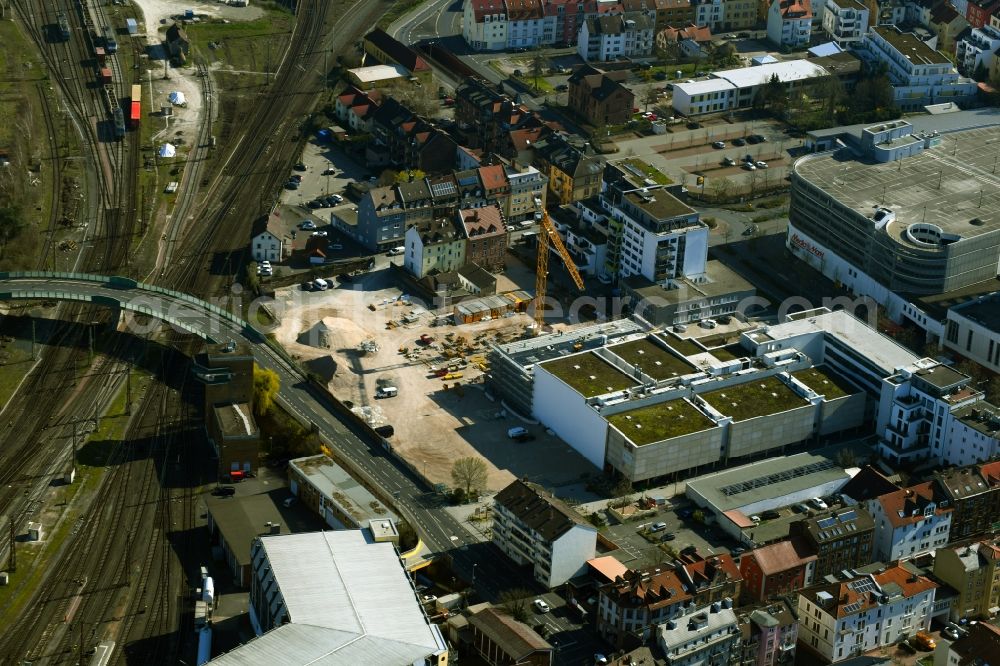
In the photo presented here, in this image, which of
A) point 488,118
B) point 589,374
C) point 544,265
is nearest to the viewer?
point 589,374

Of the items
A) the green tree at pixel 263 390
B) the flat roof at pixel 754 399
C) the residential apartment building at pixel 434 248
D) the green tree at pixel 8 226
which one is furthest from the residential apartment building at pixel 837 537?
the green tree at pixel 8 226

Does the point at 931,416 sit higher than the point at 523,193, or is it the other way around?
the point at 523,193

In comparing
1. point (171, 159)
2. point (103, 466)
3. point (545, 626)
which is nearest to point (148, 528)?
point (103, 466)

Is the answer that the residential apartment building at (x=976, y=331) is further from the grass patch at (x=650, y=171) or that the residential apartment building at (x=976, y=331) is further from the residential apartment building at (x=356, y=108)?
the residential apartment building at (x=356, y=108)

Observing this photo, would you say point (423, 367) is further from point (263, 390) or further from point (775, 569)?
point (775, 569)

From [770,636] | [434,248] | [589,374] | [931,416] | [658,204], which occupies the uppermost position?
[658,204]

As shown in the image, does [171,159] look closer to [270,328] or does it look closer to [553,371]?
[270,328]

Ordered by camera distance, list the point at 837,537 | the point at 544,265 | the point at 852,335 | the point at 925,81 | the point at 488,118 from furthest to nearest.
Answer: the point at 925,81
the point at 488,118
the point at 544,265
the point at 852,335
the point at 837,537

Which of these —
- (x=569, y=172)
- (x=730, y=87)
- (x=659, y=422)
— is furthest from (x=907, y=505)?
(x=730, y=87)
